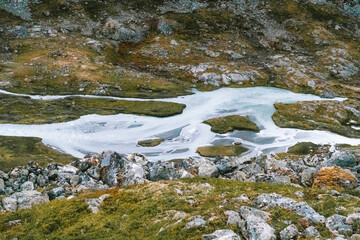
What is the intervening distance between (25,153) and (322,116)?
277 ft

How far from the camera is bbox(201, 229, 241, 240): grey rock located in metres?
19.4

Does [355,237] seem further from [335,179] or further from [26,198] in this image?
[26,198]

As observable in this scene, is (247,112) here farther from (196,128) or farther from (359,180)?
(359,180)

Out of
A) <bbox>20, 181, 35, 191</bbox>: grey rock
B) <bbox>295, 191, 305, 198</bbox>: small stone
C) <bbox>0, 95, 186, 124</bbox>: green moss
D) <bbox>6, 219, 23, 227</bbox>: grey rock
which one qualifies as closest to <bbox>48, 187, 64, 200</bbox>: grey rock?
<bbox>20, 181, 35, 191</bbox>: grey rock

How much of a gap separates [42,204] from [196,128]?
6240cm

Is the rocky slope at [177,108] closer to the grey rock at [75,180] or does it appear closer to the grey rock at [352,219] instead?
the grey rock at [75,180]

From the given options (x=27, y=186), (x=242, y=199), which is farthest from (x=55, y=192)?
(x=242, y=199)

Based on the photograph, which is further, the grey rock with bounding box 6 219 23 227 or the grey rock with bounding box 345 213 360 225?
the grey rock with bounding box 6 219 23 227

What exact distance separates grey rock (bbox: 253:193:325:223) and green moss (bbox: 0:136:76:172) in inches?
1954

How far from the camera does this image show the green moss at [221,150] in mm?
74000

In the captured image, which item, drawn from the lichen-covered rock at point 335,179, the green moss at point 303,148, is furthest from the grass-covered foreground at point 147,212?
the green moss at point 303,148

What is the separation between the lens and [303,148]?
257ft

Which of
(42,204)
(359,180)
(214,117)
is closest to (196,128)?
(214,117)

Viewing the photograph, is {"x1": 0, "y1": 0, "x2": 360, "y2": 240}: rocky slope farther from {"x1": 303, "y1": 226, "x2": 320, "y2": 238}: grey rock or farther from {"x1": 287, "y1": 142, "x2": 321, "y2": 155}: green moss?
{"x1": 287, "y1": 142, "x2": 321, "y2": 155}: green moss
